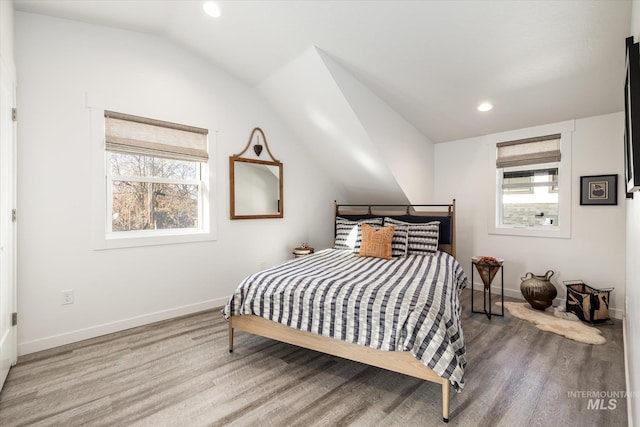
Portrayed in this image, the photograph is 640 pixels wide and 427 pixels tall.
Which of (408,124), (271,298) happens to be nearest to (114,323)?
(271,298)

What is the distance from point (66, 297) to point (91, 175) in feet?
3.60

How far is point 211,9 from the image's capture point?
2.60 meters

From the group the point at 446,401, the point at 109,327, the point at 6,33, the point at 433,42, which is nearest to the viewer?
the point at 446,401

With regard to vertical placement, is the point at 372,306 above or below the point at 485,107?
below

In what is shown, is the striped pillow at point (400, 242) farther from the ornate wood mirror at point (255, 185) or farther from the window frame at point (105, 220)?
the window frame at point (105, 220)

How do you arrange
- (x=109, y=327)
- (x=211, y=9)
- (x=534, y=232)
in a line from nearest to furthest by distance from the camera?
(x=211, y=9), (x=109, y=327), (x=534, y=232)

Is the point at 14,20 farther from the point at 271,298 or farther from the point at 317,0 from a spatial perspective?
the point at 271,298

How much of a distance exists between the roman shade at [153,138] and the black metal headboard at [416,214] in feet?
7.09

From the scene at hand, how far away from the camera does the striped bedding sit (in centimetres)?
176

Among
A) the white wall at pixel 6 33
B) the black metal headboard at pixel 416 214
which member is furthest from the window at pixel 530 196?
the white wall at pixel 6 33

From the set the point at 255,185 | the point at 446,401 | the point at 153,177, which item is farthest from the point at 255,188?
the point at 446,401

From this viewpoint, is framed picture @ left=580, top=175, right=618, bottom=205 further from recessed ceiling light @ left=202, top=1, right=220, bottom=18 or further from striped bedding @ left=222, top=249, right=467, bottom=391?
recessed ceiling light @ left=202, top=1, right=220, bottom=18

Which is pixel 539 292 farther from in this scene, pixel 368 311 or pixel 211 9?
pixel 211 9

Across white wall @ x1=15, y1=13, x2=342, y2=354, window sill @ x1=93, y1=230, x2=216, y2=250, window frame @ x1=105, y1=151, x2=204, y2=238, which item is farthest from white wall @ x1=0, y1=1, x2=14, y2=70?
window sill @ x1=93, y1=230, x2=216, y2=250
